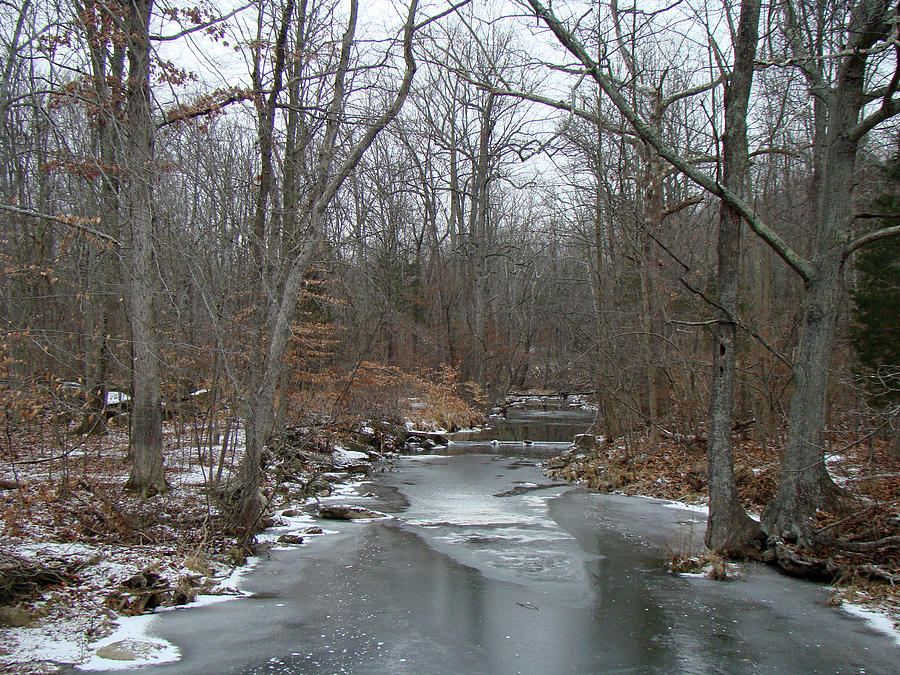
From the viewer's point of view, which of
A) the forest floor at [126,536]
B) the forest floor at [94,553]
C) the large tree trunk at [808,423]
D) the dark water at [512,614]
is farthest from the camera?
the large tree trunk at [808,423]

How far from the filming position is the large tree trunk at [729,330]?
25.5 feet

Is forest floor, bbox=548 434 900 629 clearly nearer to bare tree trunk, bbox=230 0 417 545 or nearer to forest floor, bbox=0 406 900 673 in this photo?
forest floor, bbox=0 406 900 673

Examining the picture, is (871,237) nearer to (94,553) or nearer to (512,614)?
(512,614)

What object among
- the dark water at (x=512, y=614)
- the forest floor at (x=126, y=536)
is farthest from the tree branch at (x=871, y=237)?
the dark water at (x=512, y=614)

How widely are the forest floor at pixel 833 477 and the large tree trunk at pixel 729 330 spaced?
51cm

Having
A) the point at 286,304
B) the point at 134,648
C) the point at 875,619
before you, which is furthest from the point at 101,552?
the point at 875,619

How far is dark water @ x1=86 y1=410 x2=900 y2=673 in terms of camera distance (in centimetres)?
510

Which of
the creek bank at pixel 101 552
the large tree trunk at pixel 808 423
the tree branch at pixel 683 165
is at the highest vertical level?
the tree branch at pixel 683 165

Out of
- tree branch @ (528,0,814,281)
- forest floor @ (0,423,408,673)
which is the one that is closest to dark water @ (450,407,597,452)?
forest floor @ (0,423,408,673)

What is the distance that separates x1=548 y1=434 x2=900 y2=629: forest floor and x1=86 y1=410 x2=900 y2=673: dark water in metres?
0.47

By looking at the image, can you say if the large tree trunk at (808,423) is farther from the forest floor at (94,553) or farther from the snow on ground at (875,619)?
the forest floor at (94,553)

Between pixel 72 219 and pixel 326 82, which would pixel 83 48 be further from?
pixel 326 82

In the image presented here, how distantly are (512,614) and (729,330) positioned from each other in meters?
4.31

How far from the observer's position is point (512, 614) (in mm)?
6172
